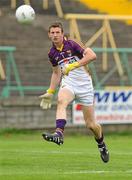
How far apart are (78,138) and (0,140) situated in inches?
105

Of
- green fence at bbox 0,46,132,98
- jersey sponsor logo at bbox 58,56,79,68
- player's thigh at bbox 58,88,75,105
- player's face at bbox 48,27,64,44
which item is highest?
player's face at bbox 48,27,64,44

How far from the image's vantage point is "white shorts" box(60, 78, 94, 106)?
1445 centimetres

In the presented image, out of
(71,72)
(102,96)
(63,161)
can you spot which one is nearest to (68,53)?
(71,72)

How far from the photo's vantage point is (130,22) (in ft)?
107

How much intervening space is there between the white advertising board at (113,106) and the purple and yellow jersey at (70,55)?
1071 centimetres

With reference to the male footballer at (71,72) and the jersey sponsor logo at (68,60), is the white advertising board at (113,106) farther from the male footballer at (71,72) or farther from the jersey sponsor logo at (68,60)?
the jersey sponsor logo at (68,60)

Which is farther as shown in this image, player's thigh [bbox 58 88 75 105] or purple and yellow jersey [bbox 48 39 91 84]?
purple and yellow jersey [bbox 48 39 91 84]

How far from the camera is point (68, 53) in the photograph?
14453mm

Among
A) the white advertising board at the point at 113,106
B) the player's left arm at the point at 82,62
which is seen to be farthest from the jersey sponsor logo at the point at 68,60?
the white advertising board at the point at 113,106

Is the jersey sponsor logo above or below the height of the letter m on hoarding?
above

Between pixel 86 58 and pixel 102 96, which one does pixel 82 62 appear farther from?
pixel 102 96

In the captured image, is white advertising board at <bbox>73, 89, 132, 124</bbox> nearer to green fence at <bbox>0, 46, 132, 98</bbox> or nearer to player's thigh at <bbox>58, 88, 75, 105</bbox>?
green fence at <bbox>0, 46, 132, 98</bbox>

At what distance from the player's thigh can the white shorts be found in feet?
0.26

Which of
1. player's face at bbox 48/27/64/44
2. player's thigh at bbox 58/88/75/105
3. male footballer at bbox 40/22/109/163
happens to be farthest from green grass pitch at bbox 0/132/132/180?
player's face at bbox 48/27/64/44
